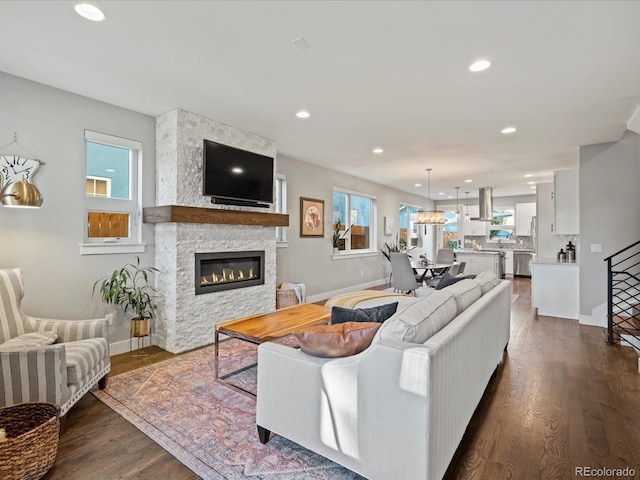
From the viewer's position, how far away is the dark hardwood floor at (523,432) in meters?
1.90

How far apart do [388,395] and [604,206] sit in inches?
209

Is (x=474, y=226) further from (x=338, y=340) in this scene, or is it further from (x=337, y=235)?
(x=338, y=340)

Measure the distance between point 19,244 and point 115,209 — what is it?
A: 926 mm

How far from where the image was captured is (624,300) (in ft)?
13.4

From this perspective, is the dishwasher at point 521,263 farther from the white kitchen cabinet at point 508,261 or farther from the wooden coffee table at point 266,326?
the wooden coffee table at point 266,326

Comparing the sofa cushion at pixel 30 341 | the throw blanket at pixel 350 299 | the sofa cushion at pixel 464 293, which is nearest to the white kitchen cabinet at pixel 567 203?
the throw blanket at pixel 350 299

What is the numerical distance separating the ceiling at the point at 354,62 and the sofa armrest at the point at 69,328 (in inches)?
85.8

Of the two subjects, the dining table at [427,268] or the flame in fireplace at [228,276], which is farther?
the dining table at [427,268]

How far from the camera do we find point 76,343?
→ 8.70ft

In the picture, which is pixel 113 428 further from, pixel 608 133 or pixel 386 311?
pixel 608 133

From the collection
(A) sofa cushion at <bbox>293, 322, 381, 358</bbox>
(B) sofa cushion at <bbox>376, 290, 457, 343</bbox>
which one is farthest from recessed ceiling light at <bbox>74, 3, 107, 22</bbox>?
(B) sofa cushion at <bbox>376, 290, 457, 343</bbox>

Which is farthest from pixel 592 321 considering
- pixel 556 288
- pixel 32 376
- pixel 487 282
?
pixel 32 376

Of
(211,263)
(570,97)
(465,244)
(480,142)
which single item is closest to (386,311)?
(211,263)

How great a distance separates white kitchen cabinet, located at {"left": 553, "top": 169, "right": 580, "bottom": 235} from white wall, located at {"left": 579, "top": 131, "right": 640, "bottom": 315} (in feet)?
1.30
